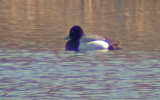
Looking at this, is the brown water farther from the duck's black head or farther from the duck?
the duck's black head

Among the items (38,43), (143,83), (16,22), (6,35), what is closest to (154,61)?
(143,83)

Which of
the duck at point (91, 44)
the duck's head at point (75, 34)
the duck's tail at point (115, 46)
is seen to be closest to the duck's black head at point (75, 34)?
the duck's head at point (75, 34)

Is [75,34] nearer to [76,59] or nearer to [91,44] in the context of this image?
[91,44]

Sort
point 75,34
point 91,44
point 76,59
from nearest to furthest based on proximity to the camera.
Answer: point 76,59 → point 91,44 → point 75,34

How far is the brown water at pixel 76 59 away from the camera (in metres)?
10.3

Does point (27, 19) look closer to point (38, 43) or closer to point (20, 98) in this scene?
point (38, 43)

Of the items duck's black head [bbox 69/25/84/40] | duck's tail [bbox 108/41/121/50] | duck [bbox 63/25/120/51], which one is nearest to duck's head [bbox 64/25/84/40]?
duck's black head [bbox 69/25/84/40]

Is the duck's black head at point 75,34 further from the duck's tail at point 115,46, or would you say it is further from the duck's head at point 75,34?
the duck's tail at point 115,46

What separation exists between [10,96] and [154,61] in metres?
5.37

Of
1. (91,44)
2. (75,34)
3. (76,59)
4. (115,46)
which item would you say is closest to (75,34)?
(75,34)

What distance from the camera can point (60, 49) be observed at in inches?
627

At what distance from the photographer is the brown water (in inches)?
404

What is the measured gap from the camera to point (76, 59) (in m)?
14.1

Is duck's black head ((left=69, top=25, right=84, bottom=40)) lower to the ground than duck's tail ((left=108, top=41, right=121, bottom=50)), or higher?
higher
